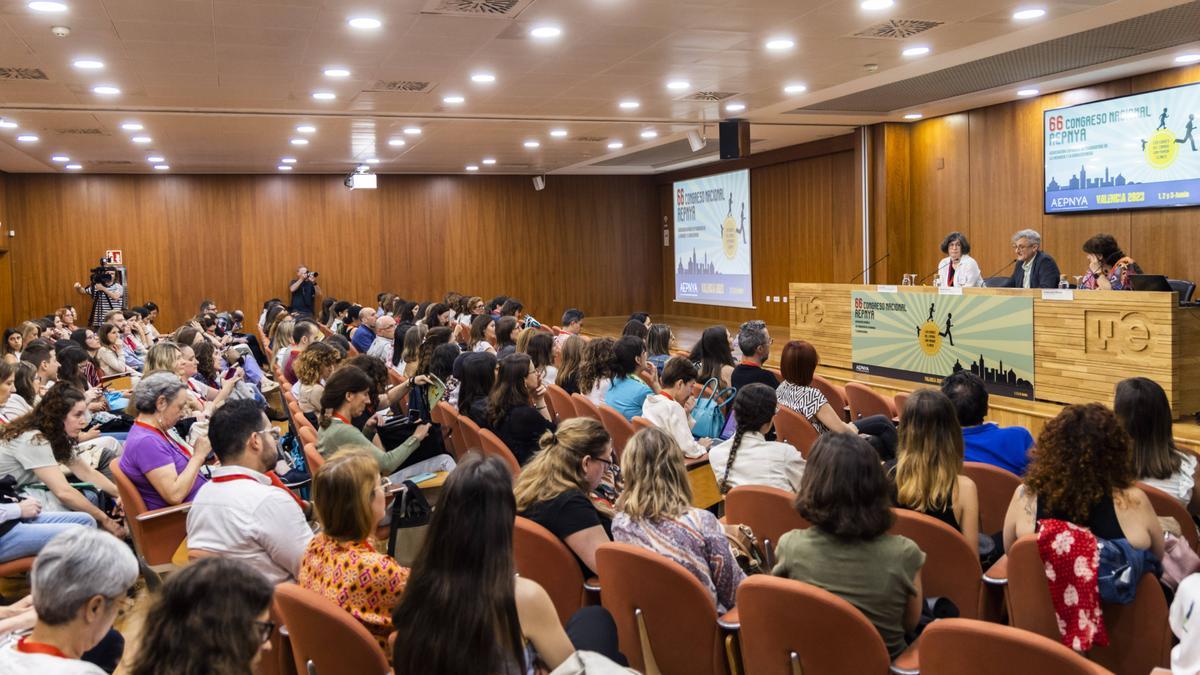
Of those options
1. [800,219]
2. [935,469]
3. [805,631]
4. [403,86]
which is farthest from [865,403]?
[800,219]

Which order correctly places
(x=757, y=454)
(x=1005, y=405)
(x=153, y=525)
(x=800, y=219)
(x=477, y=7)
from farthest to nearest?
1. (x=800, y=219)
2. (x=1005, y=405)
3. (x=477, y=7)
4. (x=153, y=525)
5. (x=757, y=454)

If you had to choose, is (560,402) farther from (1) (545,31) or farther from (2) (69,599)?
(2) (69,599)

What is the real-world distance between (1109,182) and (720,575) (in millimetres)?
9332

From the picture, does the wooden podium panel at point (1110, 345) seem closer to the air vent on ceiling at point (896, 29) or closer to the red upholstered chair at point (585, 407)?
the air vent on ceiling at point (896, 29)


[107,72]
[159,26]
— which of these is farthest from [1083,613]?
[107,72]

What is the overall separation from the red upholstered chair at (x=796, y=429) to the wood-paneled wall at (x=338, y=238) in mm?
14836

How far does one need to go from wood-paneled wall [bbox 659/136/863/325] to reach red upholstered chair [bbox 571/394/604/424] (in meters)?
8.74

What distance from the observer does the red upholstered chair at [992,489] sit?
12.5 ft

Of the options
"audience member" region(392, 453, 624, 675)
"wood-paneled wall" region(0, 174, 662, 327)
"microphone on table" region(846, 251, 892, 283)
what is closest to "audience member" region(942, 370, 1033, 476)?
"audience member" region(392, 453, 624, 675)

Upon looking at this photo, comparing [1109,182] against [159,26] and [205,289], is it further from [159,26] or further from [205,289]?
[205,289]

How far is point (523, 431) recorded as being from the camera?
16.0 feet

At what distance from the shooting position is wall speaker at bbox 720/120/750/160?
12.0 meters

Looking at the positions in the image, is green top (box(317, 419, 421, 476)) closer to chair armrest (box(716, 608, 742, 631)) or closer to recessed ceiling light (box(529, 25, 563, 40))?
chair armrest (box(716, 608, 742, 631))

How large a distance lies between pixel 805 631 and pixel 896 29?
246 inches
